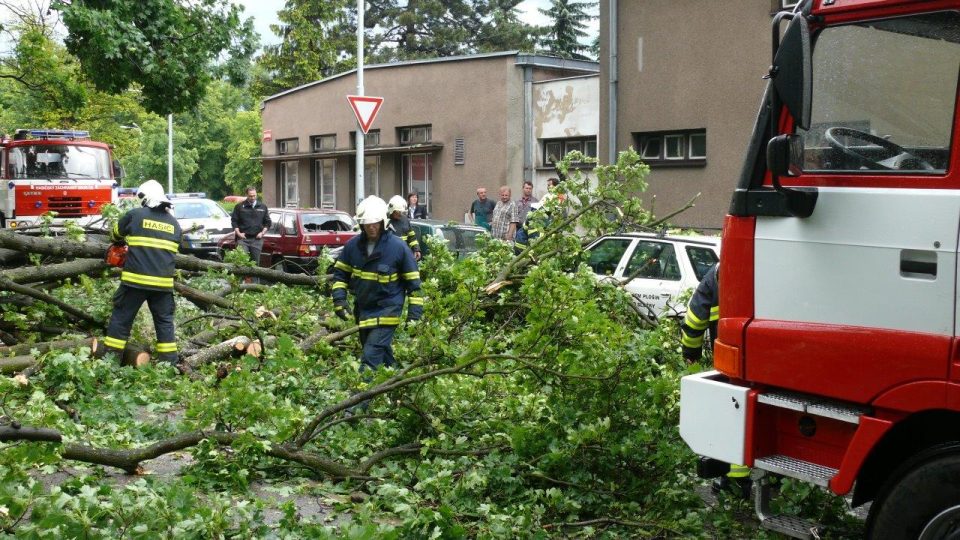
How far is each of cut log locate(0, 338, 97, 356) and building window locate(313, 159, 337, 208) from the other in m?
25.6

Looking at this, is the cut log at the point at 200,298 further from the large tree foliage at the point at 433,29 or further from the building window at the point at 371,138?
the large tree foliage at the point at 433,29

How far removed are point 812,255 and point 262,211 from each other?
604 inches

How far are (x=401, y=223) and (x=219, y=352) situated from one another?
3.66 meters

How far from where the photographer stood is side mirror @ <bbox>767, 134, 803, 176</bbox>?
13.6 feet

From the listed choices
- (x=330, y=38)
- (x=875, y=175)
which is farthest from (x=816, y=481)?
(x=330, y=38)

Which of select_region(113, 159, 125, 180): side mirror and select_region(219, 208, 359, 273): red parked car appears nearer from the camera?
select_region(219, 208, 359, 273): red parked car

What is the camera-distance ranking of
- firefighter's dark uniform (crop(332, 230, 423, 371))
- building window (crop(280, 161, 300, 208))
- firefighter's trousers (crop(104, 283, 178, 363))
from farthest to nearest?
building window (crop(280, 161, 300, 208))
firefighter's trousers (crop(104, 283, 178, 363))
firefighter's dark uniform (crop(332, 230, 423, 371))

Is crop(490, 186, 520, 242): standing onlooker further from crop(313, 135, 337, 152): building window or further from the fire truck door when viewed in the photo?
crop(313, 135, 337, 152): building window

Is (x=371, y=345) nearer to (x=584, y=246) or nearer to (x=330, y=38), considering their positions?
(x=584, y=246)

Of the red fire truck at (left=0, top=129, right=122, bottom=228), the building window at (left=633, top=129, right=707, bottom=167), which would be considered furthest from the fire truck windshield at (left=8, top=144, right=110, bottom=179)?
the building window at (left=633, top=129, right=707, bottom=167)

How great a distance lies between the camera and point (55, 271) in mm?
9680

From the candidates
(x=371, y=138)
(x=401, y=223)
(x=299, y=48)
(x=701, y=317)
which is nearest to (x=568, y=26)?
(x=299, y=48)

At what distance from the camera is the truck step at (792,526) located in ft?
14.3

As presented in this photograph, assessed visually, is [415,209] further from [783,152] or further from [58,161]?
[783,152]
